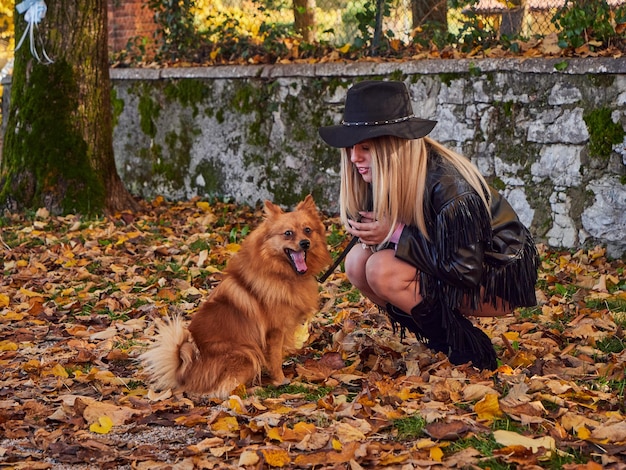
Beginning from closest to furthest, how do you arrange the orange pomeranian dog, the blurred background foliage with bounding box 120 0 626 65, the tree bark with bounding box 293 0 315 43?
the orange pomeranian dog → the blurred background foliage with bounding box 120 0 626 65 → the tree bark with bounding box 293 0 315 43

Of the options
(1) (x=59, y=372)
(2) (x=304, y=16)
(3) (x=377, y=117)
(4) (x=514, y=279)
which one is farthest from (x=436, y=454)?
(2) (x=304, y=16)

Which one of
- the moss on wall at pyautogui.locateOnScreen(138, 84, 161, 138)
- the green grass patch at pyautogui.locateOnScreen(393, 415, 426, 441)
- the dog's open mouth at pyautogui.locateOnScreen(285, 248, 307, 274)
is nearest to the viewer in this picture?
the green grass patch at pyautogui.locateOnScreen(393, 415, 426, 441)

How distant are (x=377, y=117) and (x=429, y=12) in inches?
176

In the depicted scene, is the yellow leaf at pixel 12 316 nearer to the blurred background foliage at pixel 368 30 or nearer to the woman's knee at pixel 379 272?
the woman's knee at pixel 379 272

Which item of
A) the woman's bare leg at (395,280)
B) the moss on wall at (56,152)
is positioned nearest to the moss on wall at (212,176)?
the moss on wall at (56,152)

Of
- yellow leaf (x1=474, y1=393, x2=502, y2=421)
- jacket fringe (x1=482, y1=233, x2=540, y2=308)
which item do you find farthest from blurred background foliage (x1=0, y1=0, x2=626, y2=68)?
yellow leaf (x1=474, y1=393, x2=502, y2=421)

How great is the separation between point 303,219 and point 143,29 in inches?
295

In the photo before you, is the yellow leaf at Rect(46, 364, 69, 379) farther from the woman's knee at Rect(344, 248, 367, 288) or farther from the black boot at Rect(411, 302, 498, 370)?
the black boot at Rect(411, 302, 498, 370)

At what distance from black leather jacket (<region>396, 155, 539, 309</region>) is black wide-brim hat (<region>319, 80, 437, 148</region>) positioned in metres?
0.21

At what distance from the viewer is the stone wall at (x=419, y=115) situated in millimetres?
6328

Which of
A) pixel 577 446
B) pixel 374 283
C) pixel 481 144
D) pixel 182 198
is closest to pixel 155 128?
pixel 182 198

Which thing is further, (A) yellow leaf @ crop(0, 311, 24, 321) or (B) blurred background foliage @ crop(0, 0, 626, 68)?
(B) blurred background foliage @ crop(0, 0, 626, 68)

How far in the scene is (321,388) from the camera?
3.87m

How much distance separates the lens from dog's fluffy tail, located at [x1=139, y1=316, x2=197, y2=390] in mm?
3764
